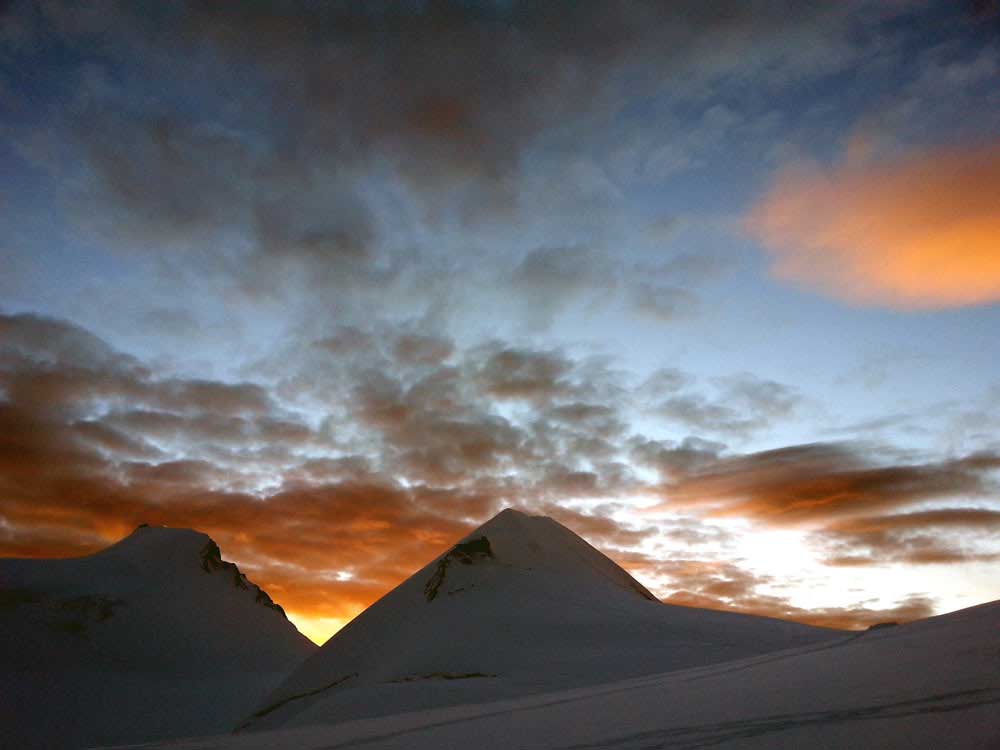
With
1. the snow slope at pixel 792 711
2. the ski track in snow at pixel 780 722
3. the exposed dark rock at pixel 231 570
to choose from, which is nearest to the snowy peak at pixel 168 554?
the exposed dark rock at pixel 231 570

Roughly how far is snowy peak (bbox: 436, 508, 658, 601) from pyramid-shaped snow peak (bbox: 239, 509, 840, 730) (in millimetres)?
80

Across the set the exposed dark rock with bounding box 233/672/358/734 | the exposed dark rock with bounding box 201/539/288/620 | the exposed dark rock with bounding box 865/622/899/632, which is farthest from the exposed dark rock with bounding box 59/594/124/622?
the exposed dark rock with bounding box 865/622/899/632

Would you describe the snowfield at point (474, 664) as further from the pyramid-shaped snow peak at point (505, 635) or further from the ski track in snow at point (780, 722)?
the pyramid-shaped snow peak at point (505, 635)

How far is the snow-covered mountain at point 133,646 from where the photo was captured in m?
56.0

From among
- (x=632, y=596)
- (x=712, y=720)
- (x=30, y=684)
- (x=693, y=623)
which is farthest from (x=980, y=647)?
(x=30, y=684)

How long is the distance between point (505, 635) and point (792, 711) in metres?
25.2

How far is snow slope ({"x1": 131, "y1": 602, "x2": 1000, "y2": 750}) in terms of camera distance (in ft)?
10.5

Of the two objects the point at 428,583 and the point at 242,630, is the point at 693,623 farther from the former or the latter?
the point at 242,630

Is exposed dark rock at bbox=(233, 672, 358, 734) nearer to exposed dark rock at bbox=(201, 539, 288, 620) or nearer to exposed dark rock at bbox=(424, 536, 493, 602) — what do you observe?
exposed dark rock at bbox=(424, 536, 493, 602)

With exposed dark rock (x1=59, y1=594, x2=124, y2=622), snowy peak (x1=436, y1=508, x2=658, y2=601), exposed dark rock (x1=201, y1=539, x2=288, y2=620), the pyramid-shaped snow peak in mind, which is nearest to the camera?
the pyramid-shaped snow peak

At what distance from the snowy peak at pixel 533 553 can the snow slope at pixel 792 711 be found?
1158 inches

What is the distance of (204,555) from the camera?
8188cm

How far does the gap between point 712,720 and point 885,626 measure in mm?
5987

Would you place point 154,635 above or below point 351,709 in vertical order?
above
